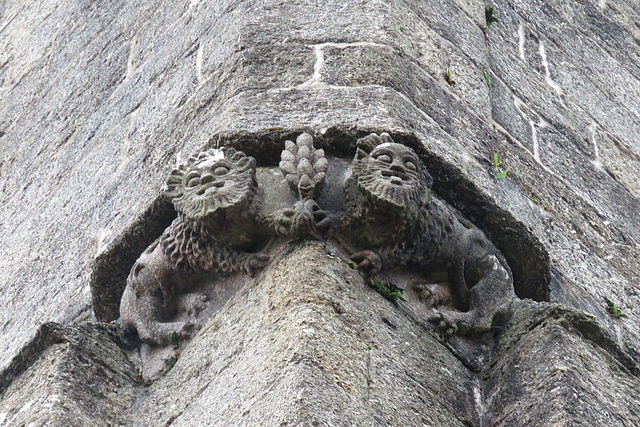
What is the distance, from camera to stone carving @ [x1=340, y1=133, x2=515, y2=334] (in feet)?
9.18

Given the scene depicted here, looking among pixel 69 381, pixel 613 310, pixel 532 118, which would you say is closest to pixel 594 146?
pixel 532 118

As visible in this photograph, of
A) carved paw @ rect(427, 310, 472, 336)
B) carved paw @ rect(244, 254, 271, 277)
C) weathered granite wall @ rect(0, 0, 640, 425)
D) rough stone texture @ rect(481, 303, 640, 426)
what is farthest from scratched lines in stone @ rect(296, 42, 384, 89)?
rough stone texture @ rect(481, 303, 640, 426)

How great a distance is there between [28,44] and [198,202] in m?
3.31

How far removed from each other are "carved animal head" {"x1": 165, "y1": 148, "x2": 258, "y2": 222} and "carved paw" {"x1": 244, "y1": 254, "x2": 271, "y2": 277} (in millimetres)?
142

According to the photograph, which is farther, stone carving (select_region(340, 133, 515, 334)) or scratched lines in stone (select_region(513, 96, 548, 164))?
scratched lines in stone (select_region(513, 96, 548, 164))

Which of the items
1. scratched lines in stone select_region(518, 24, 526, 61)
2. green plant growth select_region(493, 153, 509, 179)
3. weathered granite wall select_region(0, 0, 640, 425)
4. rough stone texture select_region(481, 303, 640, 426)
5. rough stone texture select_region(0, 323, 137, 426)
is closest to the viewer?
rough stone texture select_region(481, 303, 640, 426)

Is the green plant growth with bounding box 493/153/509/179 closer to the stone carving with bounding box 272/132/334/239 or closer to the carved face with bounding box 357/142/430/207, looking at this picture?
the carved face with bounding box 357/142/430/207

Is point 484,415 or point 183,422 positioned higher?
point 484,415

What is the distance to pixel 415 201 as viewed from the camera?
9.27 feet

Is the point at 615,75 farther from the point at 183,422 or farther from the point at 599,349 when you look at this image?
the point at 183,422

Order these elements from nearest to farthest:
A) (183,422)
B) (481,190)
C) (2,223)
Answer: (183,422), (481,190), (2,223)

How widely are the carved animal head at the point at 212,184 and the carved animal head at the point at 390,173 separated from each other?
305mm

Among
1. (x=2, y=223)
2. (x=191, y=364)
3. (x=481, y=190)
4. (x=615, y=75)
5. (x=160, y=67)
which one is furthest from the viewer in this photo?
(x=615, y=75)

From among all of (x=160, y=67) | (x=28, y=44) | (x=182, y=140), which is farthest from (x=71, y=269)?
(x=28, y=44)
